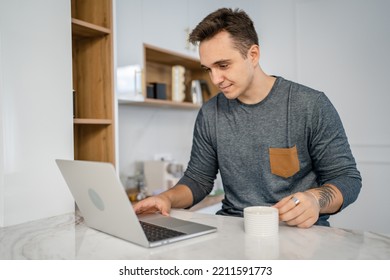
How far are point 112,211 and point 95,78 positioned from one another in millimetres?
1255

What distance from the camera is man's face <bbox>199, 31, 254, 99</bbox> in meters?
1.41

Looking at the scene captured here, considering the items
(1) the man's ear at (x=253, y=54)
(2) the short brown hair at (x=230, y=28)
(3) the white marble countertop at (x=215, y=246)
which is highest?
(2) the short brown hair at (x=230, y=28)

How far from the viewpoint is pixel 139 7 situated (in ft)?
8.16

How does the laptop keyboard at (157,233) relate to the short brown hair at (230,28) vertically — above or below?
below

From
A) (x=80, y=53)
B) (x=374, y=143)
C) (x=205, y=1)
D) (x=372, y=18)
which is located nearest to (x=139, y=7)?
(x=80, y=53)

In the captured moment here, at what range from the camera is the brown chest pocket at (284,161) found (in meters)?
1.41

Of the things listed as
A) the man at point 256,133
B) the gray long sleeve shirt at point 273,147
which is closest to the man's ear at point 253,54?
the man at point 256,133

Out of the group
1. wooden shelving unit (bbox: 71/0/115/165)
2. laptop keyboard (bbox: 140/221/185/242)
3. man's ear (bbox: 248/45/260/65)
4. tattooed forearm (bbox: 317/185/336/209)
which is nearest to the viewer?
laptop keyboard (bbox: 140/221/185/242)

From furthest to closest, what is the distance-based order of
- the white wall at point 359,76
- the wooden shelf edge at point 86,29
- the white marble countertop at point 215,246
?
the white wall at point 359,76 → the wooden shelf edge at point 86,29 → the white marble countertop at point 215,246

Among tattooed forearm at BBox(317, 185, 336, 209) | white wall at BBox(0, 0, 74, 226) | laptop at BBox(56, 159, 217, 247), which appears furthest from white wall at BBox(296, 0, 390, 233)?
laptop at BBox(56, 159, 217, 247)

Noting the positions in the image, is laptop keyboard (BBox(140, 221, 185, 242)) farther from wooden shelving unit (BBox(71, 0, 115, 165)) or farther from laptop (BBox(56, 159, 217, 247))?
wooden shelving unit (BBox(71, 0, 115, 165))

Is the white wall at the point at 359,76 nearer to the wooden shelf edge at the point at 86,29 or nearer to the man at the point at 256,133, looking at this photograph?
the man at the point at 256,133

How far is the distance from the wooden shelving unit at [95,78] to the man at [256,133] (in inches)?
24.7
